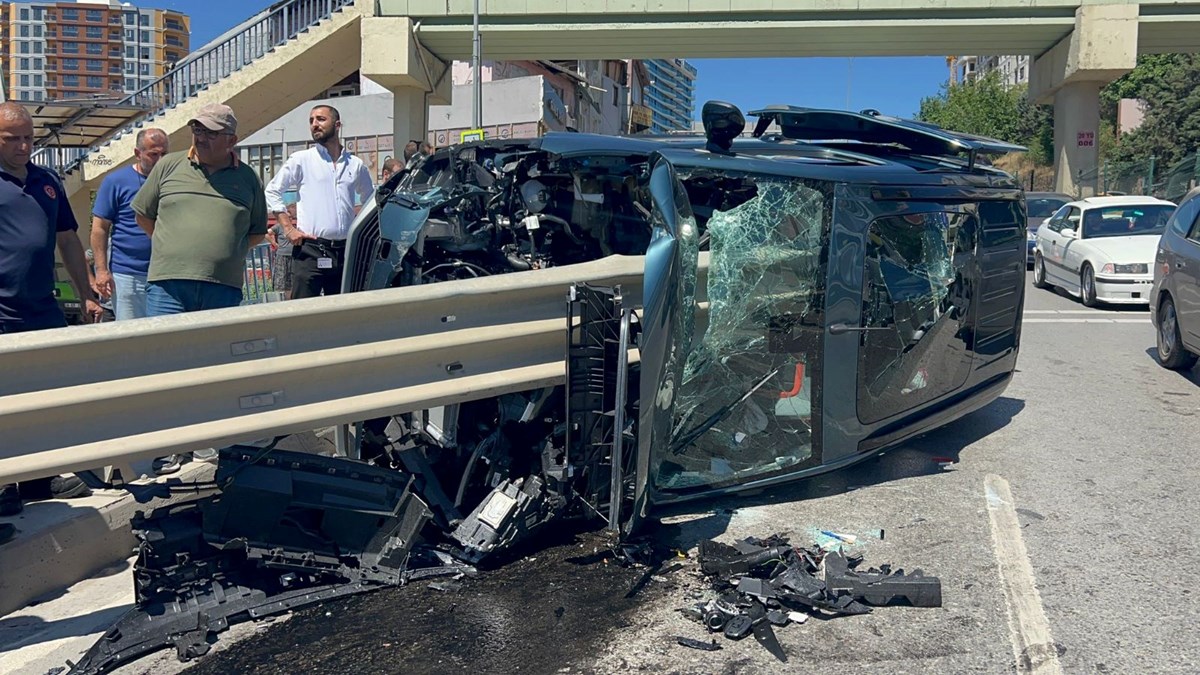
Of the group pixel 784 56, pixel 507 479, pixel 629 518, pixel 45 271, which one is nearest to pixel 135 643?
pixel 507 479

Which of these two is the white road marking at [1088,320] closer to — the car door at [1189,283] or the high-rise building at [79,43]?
the car door at [1189,283]

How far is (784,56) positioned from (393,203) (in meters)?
23.6

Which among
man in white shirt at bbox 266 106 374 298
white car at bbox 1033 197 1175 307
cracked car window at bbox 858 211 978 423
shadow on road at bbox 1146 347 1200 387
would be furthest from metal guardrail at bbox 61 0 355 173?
cracked car window at bbox 858 211 978 423

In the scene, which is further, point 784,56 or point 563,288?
point 784,56

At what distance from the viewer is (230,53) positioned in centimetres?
2502

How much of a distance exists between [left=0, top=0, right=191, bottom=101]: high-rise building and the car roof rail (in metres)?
210

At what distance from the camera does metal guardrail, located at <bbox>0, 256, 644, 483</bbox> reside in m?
3.22

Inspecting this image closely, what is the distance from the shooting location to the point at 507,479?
13.6 feet

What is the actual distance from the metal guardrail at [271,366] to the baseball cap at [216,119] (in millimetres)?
1647

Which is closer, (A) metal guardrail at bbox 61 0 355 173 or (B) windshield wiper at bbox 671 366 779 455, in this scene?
(B) windshield wiper at bbox 671 366 779 455

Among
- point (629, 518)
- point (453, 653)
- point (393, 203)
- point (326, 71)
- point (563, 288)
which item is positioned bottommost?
point (453, 653)

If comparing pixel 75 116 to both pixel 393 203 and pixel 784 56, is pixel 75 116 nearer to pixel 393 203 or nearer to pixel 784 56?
pixel 784 56

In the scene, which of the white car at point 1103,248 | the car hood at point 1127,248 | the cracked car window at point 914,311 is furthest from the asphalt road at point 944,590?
the car hood at point 1127,248

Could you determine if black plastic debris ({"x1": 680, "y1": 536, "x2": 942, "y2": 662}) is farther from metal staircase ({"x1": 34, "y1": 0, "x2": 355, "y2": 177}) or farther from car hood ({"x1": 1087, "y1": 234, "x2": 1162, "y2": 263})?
metal staircase ({"x1": 34, "y1": 0, "x2": 355, "y2": 177})
